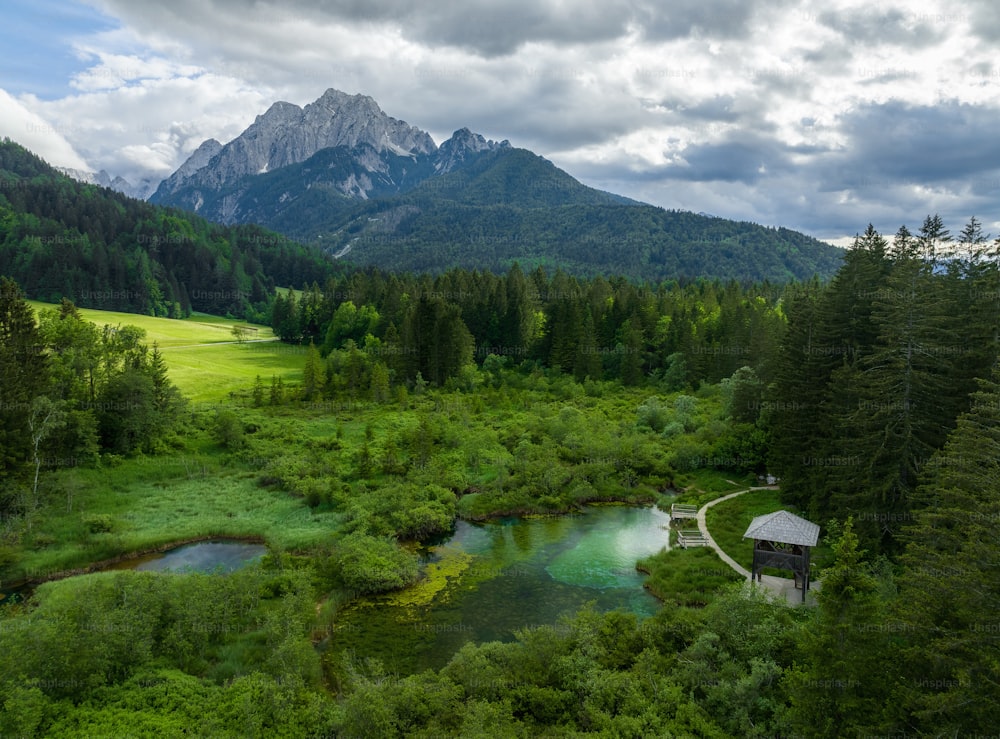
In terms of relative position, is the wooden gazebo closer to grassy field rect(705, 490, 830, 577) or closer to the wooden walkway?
the wooden walkway

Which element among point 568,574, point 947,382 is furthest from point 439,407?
point 947,382

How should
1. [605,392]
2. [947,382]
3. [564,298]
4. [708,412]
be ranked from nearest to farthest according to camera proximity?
1. [947,382]
2. [708,412]
3. [605,392]
4. [564,298]

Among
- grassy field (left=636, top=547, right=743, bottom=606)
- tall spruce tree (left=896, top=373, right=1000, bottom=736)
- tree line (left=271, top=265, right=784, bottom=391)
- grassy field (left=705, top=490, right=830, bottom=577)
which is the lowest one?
grassy field (left=636, top=547, right=743, bottom=606)

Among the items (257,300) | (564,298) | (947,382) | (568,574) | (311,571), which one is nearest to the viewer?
(947,382)

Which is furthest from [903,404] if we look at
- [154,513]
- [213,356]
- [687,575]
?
[213,356]

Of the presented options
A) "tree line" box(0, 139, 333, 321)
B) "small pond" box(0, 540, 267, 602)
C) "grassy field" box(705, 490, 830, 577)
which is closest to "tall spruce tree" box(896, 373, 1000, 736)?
"grassy field" box(705, 490, 830, 577)

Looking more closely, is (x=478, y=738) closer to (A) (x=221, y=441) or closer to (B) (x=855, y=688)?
(B) (x=855, y=688)
